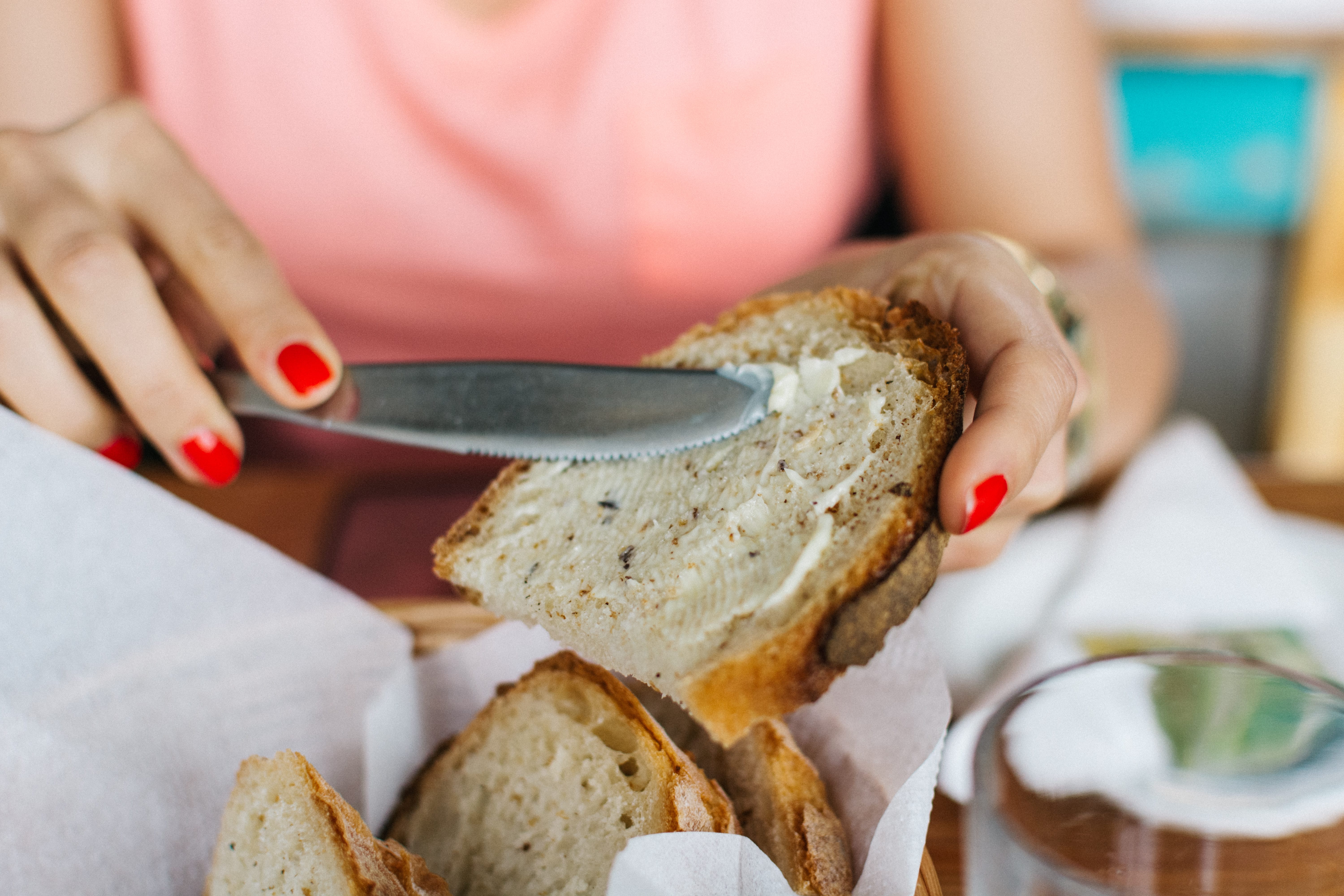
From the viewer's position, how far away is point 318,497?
Answer: 3.38ft

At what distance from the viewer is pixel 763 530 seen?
19.4 inches

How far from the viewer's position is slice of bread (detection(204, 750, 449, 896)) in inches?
19.3

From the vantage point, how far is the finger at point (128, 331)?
1.96 ft

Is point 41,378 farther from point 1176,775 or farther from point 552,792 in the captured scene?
point 1176,775

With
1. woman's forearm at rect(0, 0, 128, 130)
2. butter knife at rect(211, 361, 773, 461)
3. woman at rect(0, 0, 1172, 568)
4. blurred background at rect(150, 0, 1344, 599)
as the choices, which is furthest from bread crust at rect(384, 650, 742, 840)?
blurred background at rect(150, 0, 1344, 599)

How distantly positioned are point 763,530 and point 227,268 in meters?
0.37

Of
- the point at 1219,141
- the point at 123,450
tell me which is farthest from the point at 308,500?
the point at 1219,141

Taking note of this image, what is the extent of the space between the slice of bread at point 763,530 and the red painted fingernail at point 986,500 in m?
0.03

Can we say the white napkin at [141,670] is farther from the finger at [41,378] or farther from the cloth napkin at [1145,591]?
the cloth napkin at [1145,591]

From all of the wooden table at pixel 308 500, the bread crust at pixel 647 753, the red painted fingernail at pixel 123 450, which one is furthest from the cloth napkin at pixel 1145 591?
the red painted fingernail at pixel 123 450

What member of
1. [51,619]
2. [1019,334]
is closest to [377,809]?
[51,619]

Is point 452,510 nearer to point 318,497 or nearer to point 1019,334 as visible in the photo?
point 318,497

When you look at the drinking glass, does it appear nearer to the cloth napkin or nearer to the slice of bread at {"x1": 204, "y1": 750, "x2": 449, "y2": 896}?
the cloth napkin

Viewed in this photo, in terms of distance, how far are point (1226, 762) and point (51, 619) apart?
647 mm
